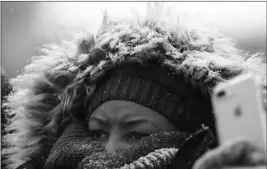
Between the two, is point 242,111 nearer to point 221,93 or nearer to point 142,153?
point 221,93

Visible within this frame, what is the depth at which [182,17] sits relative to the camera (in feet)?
3.49

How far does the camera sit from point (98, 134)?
98cm

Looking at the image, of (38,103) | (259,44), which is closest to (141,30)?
(38,103)

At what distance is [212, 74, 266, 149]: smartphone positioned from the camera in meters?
0.35

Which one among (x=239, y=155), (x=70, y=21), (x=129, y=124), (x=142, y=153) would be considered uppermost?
(x=70, y=21)

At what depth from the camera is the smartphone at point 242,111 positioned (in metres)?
0.35

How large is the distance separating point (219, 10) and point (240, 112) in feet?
3.64

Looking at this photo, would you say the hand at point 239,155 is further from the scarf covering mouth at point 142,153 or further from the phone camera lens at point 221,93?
the scarf covering mouth at point 142,153

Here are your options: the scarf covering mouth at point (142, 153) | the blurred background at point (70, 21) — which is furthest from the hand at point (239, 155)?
the blurred background at point (70, 21)

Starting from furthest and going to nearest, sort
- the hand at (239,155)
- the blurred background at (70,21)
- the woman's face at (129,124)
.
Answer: the blurred background at (70,21)
the woman's face at (129,124)
the hand at (239,155)

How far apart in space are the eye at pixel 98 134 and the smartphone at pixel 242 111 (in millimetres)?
602

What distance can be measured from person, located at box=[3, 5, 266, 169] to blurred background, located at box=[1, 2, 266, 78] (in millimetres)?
136

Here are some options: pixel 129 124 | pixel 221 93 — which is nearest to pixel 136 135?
pixel 129 124

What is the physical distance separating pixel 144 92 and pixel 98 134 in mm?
172
